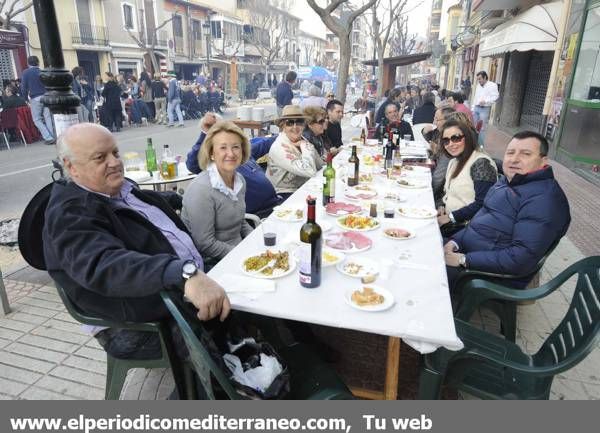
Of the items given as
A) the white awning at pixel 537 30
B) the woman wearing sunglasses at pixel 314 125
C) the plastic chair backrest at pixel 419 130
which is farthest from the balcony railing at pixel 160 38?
the woman wearing sunglasses at pixel 314 125

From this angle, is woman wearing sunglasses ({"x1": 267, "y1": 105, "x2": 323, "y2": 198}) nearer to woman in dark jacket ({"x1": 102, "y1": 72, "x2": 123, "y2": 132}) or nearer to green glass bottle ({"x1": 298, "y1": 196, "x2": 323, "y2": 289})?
green glass bottle ({"x1": 298, "y1": 196, "x2": 323, "y2": 289})

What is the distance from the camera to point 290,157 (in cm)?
438

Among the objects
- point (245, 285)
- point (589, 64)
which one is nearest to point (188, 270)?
point (245, 285)

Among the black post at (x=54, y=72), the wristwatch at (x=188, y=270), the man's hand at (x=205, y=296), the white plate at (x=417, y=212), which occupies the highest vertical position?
the black post at (x=54, y=72)

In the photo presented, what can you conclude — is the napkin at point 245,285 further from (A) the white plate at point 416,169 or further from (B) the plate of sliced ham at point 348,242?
(A) the white plate at point 416,169

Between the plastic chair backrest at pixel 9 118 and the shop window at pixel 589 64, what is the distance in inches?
553

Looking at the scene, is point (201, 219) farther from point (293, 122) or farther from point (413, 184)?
point (413, 184)

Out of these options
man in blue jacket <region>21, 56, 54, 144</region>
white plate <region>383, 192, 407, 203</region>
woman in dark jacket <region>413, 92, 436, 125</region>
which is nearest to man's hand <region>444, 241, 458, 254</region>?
white plate <region>383, 192, 407, 203</region>

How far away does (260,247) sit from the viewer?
2.57 meters

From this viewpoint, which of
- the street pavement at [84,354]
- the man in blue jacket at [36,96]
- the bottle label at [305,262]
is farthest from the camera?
the man in blue jacket at [36,96]

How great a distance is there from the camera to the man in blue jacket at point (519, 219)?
8.38ft

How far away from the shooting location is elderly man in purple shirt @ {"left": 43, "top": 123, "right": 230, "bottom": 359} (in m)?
1.80
